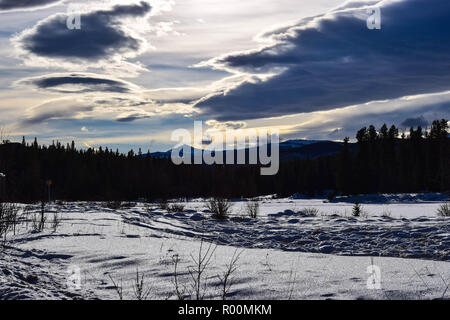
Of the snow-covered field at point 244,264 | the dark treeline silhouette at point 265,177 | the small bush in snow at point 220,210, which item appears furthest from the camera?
the dark treeline silhouette at point 265,177

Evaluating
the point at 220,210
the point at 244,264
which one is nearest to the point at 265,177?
the point at 220,210

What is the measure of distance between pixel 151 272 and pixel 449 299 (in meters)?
3.31

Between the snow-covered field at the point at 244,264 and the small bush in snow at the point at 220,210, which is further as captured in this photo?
the small bush in snow at the point at 220,210

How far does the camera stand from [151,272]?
5.07 meters

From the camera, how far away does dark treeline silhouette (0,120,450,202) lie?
189 feet

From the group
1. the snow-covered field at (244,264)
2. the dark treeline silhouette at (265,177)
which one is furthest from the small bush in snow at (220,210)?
the dark treeline silhouette at (265,177)

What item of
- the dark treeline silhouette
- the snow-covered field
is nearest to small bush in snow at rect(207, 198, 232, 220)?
the snow-covered field

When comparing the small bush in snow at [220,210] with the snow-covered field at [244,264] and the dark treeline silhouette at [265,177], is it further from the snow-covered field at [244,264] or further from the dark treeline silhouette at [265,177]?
the dark treeline silhouette at [265,177]

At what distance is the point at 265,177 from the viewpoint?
3497 inches

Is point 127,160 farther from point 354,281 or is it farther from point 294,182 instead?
point 354,281

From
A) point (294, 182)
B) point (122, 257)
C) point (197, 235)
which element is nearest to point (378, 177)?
point (294, 182)

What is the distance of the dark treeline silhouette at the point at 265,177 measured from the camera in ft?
189

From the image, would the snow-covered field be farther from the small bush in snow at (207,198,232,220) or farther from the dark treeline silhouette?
the dark treeline silhouette
